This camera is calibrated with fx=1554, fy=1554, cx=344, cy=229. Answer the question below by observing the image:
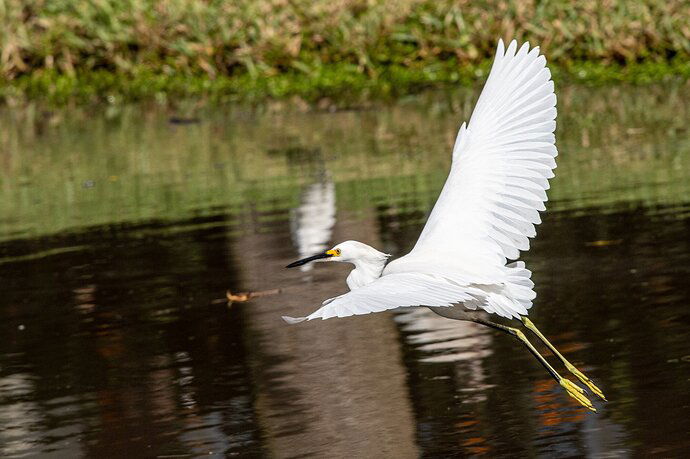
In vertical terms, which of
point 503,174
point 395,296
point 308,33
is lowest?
point 395,296

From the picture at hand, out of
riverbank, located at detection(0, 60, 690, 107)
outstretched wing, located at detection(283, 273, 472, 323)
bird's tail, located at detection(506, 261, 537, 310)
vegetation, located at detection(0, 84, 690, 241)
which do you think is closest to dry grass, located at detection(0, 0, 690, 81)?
riverbank, located at detection(0, 60, 690, 107)

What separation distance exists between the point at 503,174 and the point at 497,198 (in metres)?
0.13

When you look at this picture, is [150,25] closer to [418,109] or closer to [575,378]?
[418,109]

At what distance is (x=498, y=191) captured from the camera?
7609mm

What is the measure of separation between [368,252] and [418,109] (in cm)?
1462

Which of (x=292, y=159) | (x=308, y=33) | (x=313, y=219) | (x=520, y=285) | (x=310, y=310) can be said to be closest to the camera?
(x=520, y=285)

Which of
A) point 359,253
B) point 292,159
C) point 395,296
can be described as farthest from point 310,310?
point 292,159

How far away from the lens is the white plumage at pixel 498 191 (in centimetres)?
734

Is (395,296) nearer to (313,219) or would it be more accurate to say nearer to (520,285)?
(520,285)

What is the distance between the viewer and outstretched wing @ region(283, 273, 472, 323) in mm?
5812

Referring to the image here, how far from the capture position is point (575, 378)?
8391mm

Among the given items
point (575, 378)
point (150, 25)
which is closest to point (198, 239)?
point (575, 378)

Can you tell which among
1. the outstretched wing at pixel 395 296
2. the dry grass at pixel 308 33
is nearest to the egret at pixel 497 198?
the outstretched wing at pixel 395 296

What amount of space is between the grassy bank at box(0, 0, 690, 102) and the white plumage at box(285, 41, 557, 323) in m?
15.9
